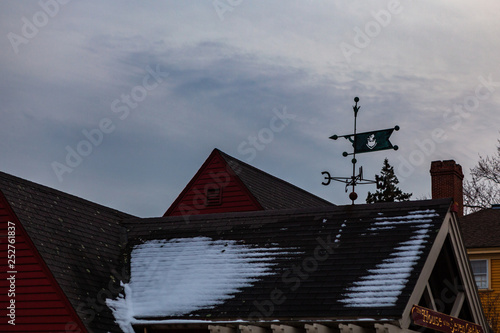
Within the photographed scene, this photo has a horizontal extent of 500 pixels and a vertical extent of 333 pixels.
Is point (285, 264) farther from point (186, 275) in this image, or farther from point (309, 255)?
point (186, 275)

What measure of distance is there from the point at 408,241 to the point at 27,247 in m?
7.87

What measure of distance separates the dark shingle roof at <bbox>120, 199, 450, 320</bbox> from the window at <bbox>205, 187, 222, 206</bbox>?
6276 mm

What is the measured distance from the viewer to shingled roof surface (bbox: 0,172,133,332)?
16672 millimetres

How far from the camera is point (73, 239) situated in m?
18.5

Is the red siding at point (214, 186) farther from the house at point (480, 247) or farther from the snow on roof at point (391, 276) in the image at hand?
the snow on roof at point (391, 276)

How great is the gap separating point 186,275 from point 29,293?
3408mm

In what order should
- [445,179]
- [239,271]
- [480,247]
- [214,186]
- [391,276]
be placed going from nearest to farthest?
[391,276]
[239,271]
[214,186]
[480,247]
[445,179]

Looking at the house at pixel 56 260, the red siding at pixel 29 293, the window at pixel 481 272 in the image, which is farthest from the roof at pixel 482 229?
the red siding at pixel 29 293

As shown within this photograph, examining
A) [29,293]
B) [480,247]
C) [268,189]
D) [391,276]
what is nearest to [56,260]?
[29,293]

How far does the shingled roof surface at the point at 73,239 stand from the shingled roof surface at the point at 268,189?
6800 millimetres

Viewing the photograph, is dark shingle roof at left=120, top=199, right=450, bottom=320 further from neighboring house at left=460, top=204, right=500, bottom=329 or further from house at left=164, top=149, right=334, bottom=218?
neighboring house at left=460, top=204, right=500, bottom=329

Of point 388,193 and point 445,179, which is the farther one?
point 388,193

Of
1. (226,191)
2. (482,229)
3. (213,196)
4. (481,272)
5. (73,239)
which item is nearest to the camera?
(73,239)

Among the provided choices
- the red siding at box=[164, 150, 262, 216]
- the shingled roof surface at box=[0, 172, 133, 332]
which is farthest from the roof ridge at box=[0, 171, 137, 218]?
the red siding at box=[164, 150, 262, 216]
